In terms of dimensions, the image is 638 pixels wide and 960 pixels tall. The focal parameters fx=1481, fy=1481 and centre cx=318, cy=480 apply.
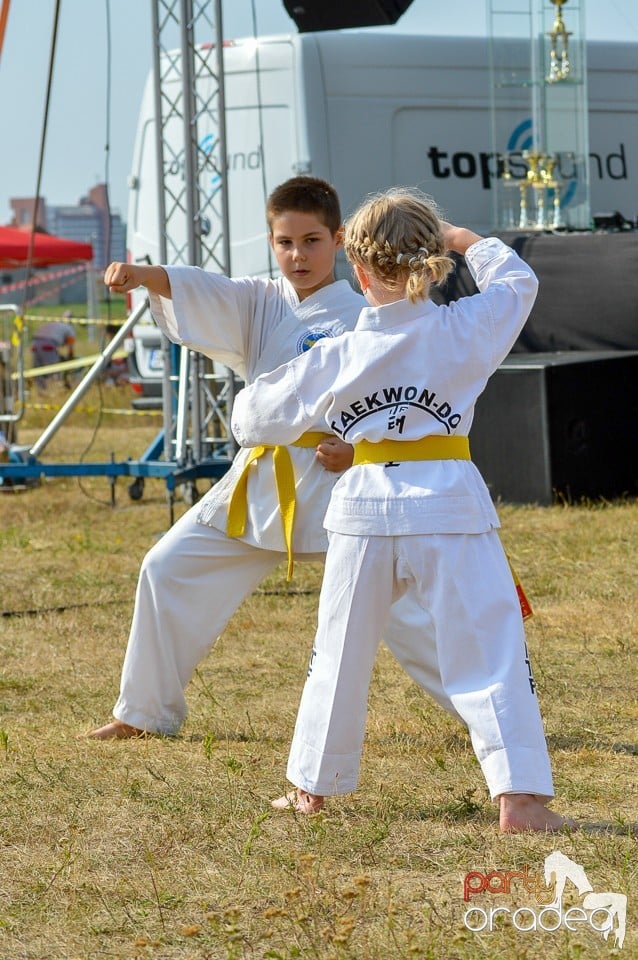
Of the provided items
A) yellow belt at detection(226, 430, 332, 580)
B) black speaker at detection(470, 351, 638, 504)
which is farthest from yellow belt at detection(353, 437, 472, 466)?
black speaker at detection(470, 351, 638, 504)

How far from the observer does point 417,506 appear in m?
3.16

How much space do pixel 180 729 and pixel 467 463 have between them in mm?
1493

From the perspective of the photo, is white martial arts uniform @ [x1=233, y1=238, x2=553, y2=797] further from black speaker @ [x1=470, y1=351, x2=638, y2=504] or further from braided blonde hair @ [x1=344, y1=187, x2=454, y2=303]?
black speaker @ [x1=470, y1=351, x2=638, y2=504]

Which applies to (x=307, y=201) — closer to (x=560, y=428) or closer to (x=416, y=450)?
(x=416, y=450)

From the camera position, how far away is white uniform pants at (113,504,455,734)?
13.4 ft

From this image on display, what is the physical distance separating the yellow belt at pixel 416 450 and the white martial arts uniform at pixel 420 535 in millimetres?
15

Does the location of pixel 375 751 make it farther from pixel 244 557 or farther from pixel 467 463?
pixel 467 463

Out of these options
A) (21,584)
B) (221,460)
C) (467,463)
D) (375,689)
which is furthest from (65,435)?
(467,463)

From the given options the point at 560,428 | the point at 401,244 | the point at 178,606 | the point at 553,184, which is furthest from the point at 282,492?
the point at 553,184

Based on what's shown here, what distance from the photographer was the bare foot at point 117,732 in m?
4.20

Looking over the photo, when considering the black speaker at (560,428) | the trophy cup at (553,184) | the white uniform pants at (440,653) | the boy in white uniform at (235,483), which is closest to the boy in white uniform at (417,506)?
the white uniform pants at (440,653)

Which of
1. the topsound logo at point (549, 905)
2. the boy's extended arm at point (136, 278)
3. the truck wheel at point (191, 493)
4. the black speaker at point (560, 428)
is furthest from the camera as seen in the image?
the truck wheel at point (191, 493)

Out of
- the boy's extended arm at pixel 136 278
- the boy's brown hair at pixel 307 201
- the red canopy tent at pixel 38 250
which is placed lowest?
the boy's extended arm at pixel 136 278

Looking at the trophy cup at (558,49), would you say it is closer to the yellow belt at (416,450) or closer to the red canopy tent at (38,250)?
the red canopy tent at (38,250)
